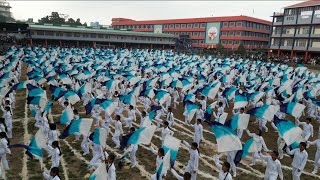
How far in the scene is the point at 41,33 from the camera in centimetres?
5312

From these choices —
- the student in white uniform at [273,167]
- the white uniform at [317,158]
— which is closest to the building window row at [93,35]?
the white uniform at [317,158]

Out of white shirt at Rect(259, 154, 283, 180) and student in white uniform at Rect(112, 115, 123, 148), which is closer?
white shirt at Rect(259, 154, 283, 180)

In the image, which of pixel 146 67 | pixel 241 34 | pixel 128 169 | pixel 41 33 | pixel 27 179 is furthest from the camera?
pixel 241 34

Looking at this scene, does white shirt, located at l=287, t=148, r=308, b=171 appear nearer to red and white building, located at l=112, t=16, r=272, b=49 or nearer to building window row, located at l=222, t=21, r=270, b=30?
red and white building, located at l=112, t=16, r=272, b=49

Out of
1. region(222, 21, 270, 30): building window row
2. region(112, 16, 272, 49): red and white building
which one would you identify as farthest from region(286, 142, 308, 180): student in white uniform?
region(222, 21, 270, 30): building window row

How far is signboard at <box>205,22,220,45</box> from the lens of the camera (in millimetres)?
62750

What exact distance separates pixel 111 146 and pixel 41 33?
1930 inches

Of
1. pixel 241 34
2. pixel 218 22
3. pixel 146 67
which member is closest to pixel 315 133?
pixel 146 67

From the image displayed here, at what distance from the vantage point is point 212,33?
63750 mm

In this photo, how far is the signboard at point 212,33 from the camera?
206ft

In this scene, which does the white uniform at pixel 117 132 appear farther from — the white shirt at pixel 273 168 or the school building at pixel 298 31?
the school building at pixel 298 31

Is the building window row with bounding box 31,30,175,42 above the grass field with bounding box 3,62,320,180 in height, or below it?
above

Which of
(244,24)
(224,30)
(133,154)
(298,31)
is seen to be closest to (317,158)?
(133,154)

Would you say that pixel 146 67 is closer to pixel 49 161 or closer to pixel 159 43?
pixel 49 161
